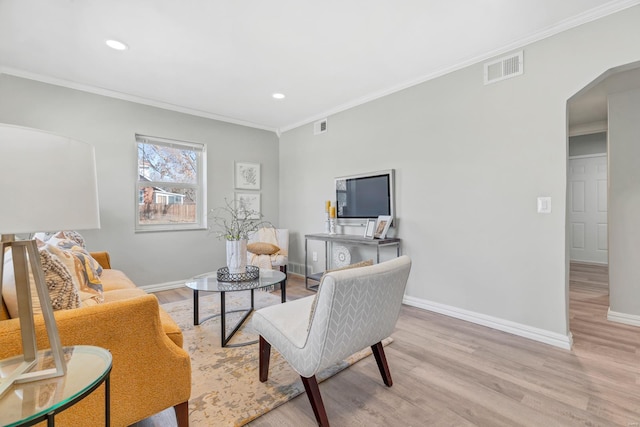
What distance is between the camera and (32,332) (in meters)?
0.93

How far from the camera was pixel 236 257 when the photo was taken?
8.38 feet

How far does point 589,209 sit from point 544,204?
14.6 ft

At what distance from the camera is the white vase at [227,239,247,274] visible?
2.55 m

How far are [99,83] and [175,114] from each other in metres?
0.88

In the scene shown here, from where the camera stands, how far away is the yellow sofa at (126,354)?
42.4 inches

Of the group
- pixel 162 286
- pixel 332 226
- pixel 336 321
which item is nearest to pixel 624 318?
pixel 332 226

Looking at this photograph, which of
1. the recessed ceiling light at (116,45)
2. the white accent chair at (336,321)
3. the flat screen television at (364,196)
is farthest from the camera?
the flat screen television at (364,196)

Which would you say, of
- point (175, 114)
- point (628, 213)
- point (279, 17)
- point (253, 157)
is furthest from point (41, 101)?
point (628, 213)

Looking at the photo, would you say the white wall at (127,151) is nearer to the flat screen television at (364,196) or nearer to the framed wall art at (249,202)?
the framed wall art at (249,202)

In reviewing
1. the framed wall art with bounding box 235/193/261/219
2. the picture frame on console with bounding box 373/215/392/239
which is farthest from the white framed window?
the picture frame on console with bounding box 373/215/392/239

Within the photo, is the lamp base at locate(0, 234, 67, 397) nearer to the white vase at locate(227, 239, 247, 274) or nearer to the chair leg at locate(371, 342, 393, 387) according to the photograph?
the chair leg at locate(371, 342, 393, 387)

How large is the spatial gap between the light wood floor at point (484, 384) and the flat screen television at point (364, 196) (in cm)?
141

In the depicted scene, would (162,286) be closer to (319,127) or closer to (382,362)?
(319,127)

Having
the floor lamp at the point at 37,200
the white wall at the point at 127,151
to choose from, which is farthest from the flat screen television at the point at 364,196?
the floor lamp at the point at 37,200
